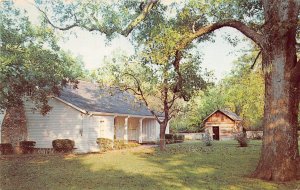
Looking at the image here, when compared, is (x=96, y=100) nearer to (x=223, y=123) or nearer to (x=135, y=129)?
(x=135, y=129)

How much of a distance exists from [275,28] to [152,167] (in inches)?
351

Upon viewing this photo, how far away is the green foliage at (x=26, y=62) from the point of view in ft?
72.6

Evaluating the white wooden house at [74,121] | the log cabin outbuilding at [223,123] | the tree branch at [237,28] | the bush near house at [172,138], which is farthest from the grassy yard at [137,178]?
the log cabin outbuilding at [223,123]

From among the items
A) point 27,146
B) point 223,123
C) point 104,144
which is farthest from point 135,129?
point 223,123

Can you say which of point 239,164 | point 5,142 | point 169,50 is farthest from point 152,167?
point 5,142

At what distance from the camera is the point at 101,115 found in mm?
33219

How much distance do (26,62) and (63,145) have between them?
916 cm

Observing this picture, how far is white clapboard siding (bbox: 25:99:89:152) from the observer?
30.9 m

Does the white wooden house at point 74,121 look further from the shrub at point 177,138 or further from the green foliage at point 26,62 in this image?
the shrub at point 177,138

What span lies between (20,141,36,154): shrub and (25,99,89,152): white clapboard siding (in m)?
0.88

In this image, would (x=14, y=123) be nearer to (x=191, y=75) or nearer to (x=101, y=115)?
(x=101, y=115)

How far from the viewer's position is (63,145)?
2972cm

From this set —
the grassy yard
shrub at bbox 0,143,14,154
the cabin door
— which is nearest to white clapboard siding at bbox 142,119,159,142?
the cabin door

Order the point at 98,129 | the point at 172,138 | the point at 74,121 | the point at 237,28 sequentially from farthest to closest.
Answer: the point at 172,138, the point at 98,129, the point at 74,121, the point at 237,28
